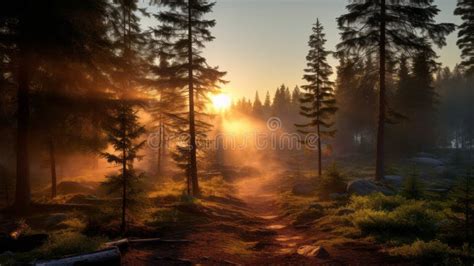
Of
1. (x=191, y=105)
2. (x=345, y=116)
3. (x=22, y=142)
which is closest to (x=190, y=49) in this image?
(x=191, y=105)

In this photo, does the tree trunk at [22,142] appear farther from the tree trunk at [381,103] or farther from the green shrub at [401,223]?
the tree trunk at [381,103]

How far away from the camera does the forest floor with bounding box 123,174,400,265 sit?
827 cm

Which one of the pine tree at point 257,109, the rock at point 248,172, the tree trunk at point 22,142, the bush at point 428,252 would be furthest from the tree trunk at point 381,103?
the pine tree at point 257,109

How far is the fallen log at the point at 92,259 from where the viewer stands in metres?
6.37

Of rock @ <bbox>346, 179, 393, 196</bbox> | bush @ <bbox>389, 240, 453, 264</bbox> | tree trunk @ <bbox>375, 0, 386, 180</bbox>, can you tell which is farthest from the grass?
tree trunk @ <bbox>375, 0, 386, 180</bbox>

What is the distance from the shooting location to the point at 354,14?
20047mm

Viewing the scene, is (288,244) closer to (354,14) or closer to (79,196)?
(79,196)

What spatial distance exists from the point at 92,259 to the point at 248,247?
5.49 m

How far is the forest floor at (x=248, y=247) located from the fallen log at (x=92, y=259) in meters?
0.83

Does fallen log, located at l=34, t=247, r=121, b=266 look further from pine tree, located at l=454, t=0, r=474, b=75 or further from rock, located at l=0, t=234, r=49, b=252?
pine tree, located at l=454, t=0, r=474, b=75

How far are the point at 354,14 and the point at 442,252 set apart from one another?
17.3 meters

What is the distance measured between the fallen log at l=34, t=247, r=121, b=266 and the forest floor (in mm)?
828

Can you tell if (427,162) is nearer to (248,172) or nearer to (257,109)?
(248,172)

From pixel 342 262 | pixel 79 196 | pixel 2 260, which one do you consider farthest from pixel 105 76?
pixel 342 262
